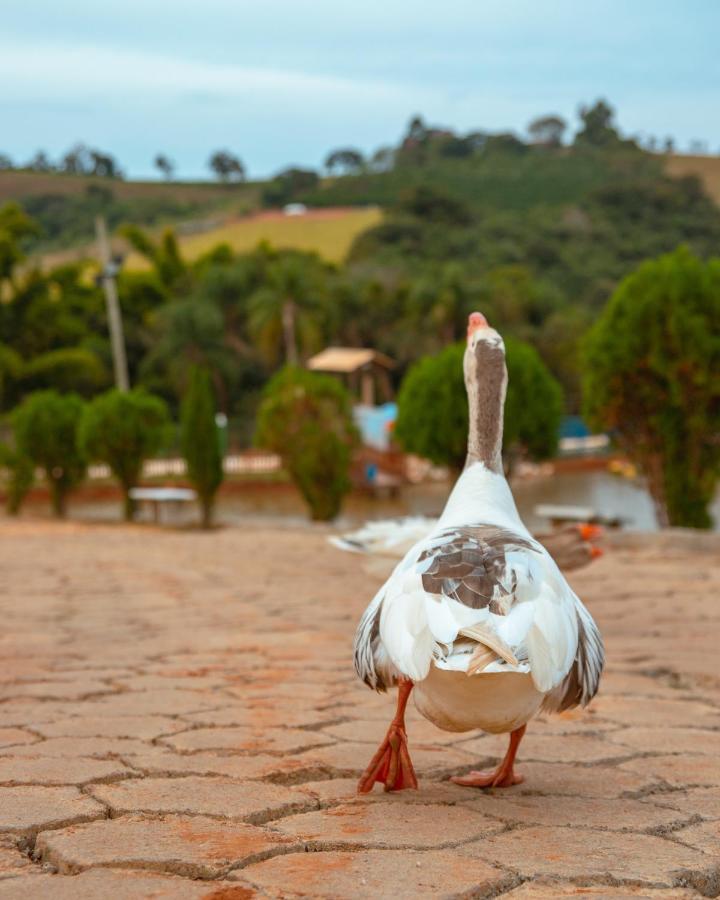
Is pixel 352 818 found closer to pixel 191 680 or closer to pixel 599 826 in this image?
pixel 599 826

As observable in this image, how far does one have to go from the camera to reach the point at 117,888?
2137mm

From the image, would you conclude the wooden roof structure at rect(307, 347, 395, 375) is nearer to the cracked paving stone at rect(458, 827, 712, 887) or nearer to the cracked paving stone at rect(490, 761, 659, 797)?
the cracked paving stone at rect(490, 761, 659, 797)

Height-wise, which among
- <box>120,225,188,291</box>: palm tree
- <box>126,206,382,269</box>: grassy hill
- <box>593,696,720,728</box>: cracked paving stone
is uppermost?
<box>126,206,382,269</box>: grassy hill

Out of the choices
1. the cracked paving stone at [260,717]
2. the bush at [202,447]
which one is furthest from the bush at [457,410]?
the cracked paving stone at [260,717]

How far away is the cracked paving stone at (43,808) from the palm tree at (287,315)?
3713 centimetres

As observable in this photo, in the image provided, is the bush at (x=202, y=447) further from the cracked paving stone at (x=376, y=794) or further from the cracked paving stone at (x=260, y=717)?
the cracked paving stone at (x=376, y=794)

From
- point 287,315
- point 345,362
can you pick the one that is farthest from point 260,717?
point 287,315

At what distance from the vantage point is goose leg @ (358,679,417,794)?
9.49 ft

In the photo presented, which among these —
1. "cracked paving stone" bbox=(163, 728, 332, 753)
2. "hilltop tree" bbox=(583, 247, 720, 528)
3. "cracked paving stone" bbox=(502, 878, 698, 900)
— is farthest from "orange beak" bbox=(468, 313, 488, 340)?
"hilltop tree" bbox=(583, 247, 720, 528)

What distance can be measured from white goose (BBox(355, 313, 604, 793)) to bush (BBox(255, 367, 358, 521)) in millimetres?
16847

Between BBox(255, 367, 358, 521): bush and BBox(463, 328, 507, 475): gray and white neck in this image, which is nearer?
BBox(463, 328, 507, 475): gray and white neck

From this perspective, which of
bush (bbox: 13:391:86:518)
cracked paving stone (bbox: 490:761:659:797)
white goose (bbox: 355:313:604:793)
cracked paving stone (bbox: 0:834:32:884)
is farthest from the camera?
bush (bbox: 13:391:86:518)

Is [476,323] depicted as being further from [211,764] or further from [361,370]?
[361,370]

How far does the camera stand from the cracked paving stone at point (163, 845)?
89.4 inches
